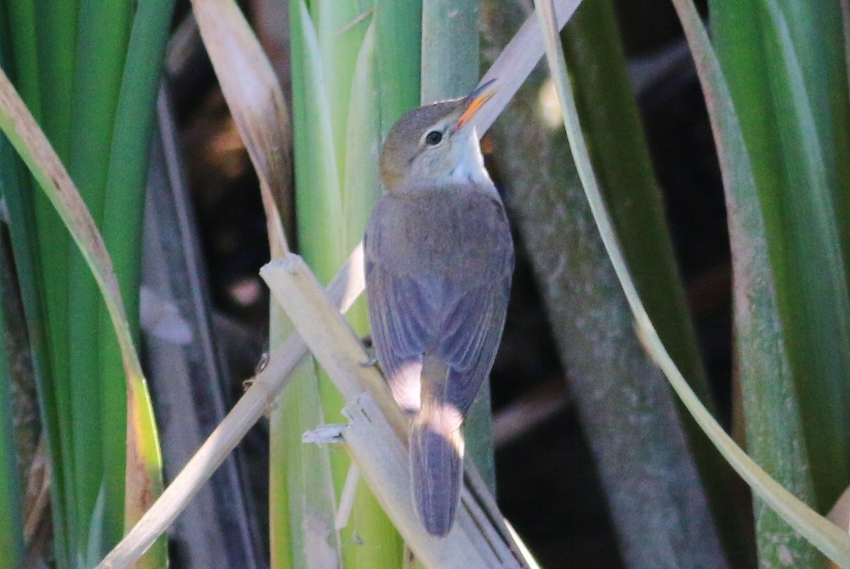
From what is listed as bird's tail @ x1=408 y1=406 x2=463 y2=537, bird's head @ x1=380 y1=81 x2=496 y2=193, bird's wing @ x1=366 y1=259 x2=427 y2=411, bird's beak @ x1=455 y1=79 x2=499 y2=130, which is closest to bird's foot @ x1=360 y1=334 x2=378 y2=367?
bird's wing @ x1=366 y1=259 x2=427 y2=411

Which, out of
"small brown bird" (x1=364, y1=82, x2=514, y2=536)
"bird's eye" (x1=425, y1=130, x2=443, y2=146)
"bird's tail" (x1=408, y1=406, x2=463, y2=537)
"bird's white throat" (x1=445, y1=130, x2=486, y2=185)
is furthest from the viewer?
"bird's white throat" (x1=445, y1=130, x2=486, y2=185)

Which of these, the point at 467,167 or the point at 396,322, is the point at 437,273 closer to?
the point at 396,322

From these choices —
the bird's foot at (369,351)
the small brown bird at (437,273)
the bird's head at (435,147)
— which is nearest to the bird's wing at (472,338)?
the small brown bird at (437,273)

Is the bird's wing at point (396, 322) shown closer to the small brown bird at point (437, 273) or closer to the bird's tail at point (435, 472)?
the small brown bird at point (437, 273)

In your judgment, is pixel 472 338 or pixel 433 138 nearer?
pixel 472 338

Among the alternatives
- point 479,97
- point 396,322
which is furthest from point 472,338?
point 479,97

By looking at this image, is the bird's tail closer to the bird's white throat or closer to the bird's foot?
the bird's foot
